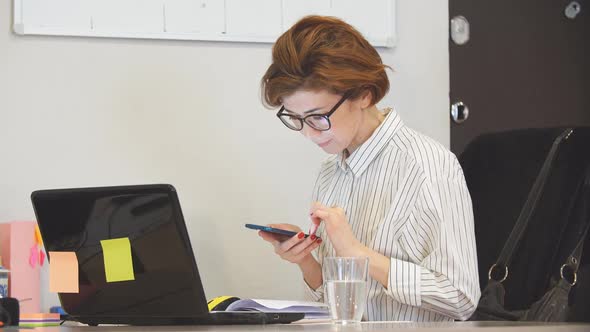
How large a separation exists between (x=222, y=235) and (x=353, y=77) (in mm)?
733

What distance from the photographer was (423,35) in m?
2.60

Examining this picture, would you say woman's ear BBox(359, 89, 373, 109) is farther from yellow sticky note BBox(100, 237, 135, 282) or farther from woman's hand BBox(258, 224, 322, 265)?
yellow sticky note BBox(100, 237, 135, 282)

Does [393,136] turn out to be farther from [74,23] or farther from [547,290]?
[74,23]

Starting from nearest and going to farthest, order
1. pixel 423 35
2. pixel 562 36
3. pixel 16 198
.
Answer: pixel 16 198 < pixel 423 35 < pixel 562 36

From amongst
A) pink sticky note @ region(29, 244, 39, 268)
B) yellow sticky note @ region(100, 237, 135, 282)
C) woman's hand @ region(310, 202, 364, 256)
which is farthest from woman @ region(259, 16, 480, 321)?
pink sticky note @ region(29, 244, 39, 268)

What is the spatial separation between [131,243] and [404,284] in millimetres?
517

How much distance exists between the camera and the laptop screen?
139 cm

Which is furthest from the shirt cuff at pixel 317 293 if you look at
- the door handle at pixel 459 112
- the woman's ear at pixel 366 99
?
the door handle at pixel 459 112

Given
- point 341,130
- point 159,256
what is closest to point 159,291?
point 159,256

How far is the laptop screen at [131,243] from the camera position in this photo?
1388 millimetres

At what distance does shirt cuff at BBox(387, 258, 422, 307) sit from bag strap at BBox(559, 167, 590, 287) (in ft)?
1.19

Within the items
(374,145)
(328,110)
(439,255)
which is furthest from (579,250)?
(328,110)

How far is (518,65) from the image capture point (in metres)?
2.73

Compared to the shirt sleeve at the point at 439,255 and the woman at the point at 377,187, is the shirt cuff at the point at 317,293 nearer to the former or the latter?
the woman at the point at 377,187
